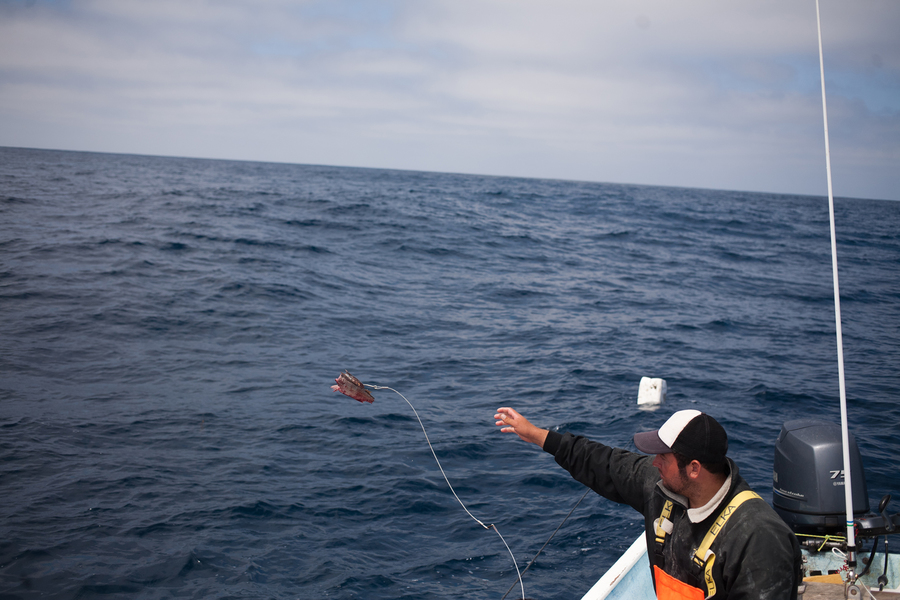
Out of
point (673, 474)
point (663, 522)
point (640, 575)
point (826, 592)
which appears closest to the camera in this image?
point (673, 474)

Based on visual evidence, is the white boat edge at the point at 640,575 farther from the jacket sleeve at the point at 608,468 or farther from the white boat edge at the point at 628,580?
the jacket sleeve at the point at 608,468

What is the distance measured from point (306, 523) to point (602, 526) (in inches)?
121

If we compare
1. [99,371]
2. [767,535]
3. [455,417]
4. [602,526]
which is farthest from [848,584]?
[99,371]

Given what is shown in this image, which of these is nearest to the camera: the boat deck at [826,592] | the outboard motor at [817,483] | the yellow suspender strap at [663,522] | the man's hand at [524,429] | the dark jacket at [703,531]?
the dark jacket at [703,531]

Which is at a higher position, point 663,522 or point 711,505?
point 711,505

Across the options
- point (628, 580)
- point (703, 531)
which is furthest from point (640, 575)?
point (703, 531)

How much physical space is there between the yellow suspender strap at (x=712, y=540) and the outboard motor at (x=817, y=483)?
2379 mm

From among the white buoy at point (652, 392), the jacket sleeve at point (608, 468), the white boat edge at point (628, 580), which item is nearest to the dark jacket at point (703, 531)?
the jacket sleeve at point (608, 468)

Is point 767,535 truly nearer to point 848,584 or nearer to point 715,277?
point 848,584

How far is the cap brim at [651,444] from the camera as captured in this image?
7.85ft

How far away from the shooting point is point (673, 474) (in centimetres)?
241

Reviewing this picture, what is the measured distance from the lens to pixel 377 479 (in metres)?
6.99

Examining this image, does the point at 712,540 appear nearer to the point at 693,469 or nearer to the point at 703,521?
the point at 703,521

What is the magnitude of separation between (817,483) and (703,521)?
2406 mm
